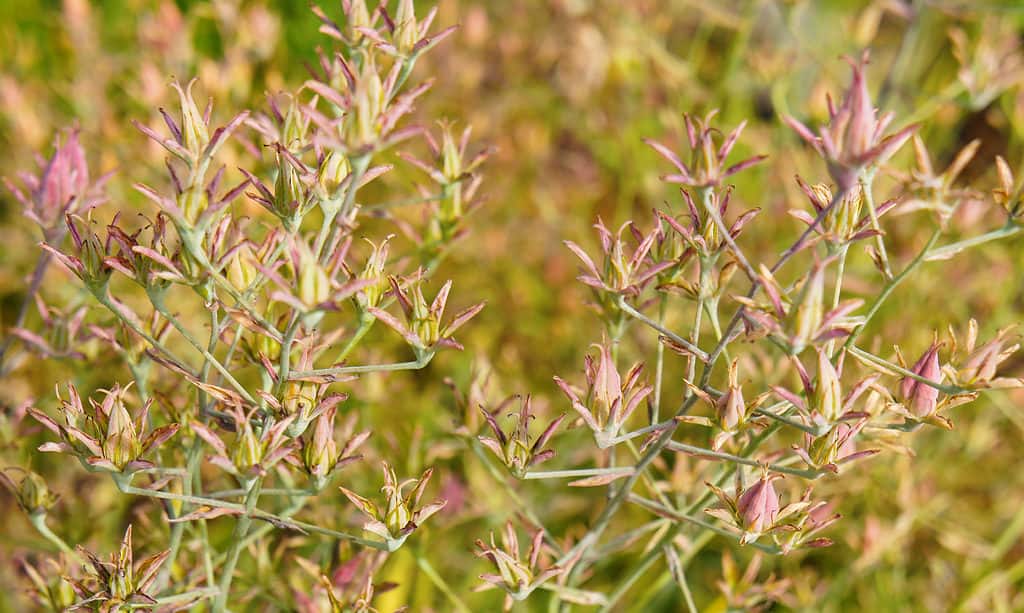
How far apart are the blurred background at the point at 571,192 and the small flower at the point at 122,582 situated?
200mm

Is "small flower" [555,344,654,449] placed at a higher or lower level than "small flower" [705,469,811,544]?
higher

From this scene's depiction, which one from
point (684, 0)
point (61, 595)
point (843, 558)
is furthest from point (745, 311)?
point (684, 0)

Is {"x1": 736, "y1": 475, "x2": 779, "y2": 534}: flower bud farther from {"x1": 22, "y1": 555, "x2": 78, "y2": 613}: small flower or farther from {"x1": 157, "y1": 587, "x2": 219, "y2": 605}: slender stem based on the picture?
{"x1": 22, "y1": 555, "x2": 78, "y2": 613}: small flower

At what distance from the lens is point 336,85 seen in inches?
21.5

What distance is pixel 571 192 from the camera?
152cm

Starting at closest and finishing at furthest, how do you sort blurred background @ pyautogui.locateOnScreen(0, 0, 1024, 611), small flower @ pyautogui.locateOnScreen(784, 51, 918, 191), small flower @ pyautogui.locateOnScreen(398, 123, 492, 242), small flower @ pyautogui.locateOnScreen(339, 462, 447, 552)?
small flower @ pyautogui.locateOnScreen(784, 51, 918, 191) → small flower @ pyautogui.locateOnScreen(339, 462, 447, 552) → small flower @ pyautogui.locateOnScreen(398, 123, 492, 242) → blurred background @ pyautogui.locateOnScreen(0, 0, 1024, 611)

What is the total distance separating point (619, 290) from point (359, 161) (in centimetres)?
19

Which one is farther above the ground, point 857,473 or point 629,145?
point 629,145

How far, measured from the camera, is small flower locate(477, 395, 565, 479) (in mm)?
604

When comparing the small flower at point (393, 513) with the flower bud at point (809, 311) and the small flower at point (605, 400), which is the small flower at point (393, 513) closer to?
the small flower at point (605, 400)

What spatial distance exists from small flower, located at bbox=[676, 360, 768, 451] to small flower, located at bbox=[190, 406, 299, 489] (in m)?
0.25

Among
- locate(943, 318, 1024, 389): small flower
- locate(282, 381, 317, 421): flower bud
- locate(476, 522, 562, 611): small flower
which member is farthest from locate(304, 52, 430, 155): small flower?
locate(943, 318, 1024, 389): small flower

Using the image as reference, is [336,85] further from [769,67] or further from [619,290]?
[769,67]

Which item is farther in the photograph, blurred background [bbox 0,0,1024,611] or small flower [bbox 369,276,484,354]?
blurred background [bbox 0,0,1024,611]
